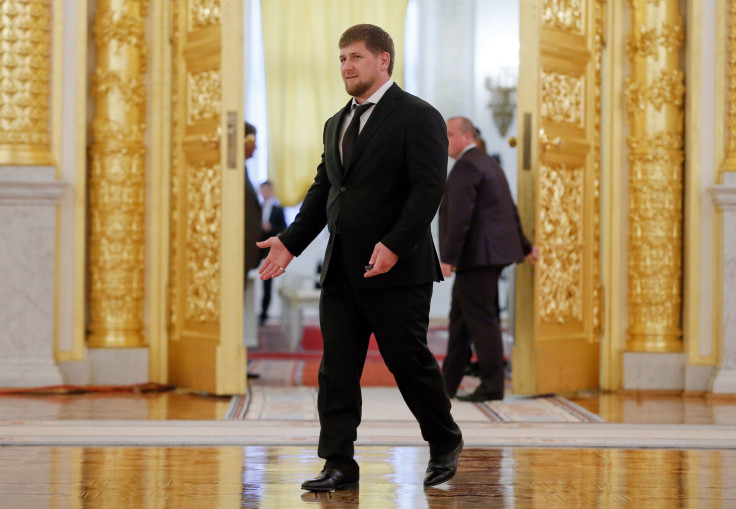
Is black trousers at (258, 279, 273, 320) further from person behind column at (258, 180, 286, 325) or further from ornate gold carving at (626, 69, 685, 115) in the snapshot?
ornate gold carving at (626, 69, 685, 115)

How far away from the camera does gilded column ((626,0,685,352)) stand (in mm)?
6328

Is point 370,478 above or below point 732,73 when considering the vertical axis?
below

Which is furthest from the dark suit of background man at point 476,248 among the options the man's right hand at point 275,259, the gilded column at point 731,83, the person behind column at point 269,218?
the person behind column at point 269,218

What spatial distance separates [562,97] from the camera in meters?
6.20

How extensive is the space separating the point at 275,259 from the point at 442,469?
2.68 feet

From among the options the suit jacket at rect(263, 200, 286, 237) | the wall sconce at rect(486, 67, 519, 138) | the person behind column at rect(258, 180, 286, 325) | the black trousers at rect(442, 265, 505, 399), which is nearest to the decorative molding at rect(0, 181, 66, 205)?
the black trousers at rect(442, 265, 505, 399)

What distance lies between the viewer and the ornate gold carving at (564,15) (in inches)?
241

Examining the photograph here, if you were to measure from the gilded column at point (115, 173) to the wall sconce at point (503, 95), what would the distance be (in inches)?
243

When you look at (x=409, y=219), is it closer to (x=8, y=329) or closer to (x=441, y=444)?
(x=441, y=444)

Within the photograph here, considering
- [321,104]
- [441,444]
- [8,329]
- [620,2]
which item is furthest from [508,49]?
[441,444]

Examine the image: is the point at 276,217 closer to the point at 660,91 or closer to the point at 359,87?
the point at 660,91

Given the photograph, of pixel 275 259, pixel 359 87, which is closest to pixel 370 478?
pixel 275 259

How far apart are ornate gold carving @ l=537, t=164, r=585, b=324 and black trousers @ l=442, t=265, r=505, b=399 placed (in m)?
0.37

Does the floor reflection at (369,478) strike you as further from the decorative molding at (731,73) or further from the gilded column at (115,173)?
the decorative molding at (731,73)
